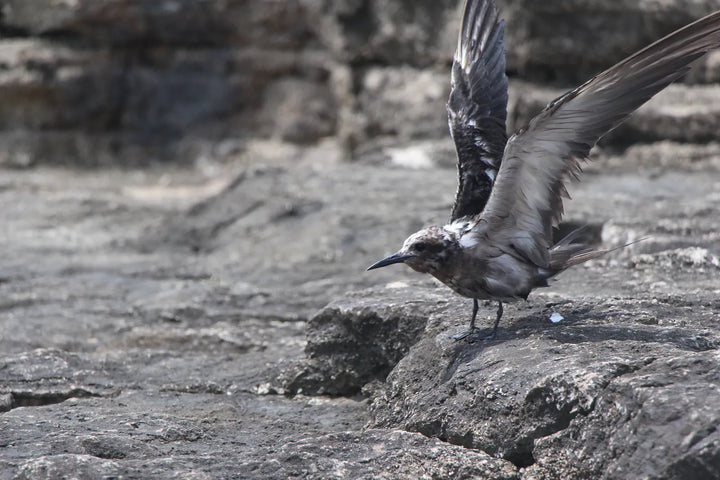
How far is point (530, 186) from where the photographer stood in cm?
327

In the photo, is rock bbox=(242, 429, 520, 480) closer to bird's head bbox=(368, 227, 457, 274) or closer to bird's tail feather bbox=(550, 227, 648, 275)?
bird's head bbox=(368, 227, 457, 274)

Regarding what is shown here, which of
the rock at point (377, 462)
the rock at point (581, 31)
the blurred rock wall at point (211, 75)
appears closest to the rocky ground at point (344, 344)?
the rock at point (377, 462)

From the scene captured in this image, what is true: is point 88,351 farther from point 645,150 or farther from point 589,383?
point 645,150

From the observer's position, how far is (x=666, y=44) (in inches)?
115

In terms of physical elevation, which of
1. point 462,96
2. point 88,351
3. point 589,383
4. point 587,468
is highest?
point 462,96

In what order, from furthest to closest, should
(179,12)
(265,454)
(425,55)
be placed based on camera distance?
1. (179,12)
2. (425,55)
3. (265,454)

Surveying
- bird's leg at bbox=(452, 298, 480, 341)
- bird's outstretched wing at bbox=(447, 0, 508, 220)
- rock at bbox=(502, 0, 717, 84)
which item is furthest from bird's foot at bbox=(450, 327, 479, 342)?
rock at bbox=(502, 0, 717, 84)

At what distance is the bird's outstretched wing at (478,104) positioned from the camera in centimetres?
379

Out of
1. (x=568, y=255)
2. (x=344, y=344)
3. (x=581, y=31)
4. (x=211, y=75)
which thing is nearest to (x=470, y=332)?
(x=568, y=255)

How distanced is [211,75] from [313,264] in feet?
16.2

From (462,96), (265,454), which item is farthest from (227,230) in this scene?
(265,454)

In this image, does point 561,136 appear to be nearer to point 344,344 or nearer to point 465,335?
point 465,335

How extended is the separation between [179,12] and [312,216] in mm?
4478

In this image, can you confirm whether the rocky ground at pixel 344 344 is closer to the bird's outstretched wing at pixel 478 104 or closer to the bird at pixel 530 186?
the bird at pixel 530 186
